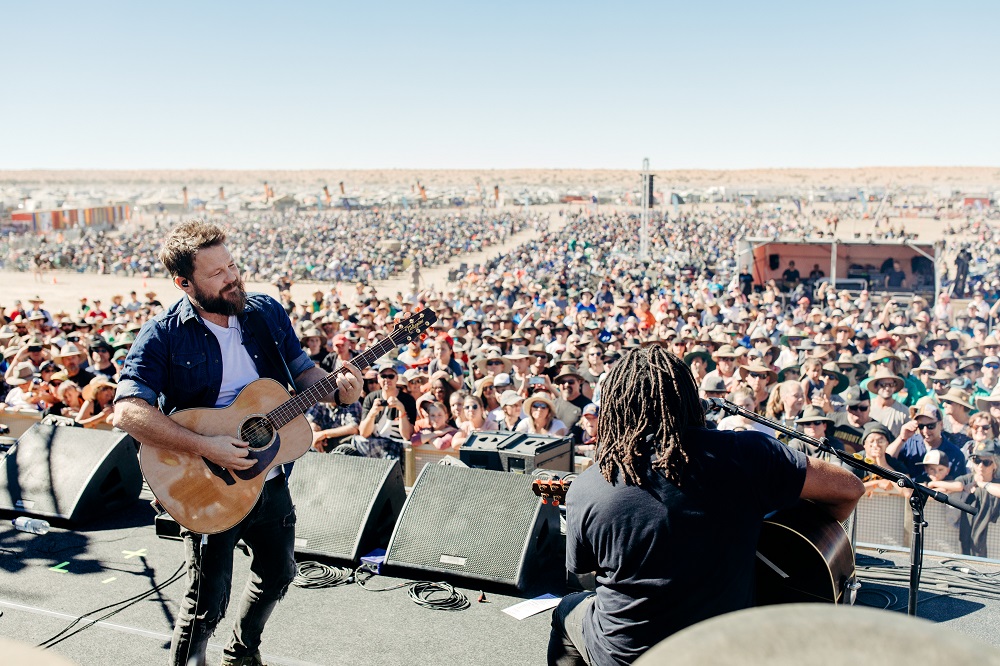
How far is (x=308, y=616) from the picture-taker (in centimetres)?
426

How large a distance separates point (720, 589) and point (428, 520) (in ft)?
8.81

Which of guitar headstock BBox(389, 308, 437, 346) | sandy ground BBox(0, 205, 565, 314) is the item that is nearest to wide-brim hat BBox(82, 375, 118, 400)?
guitar headstock BBox(389, 308, 437, 346)

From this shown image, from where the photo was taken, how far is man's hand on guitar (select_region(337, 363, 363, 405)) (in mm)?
3328

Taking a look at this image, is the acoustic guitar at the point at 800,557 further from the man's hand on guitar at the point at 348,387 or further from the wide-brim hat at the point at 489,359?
the wide-brim hat at the point at 489,359

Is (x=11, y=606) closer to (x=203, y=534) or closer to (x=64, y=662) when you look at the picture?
(x=203, y=534)

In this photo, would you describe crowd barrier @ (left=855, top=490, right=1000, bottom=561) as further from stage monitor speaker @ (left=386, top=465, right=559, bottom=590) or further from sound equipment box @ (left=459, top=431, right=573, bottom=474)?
stage monitor speaker @ (left=386, top=465, right=559, bottom=590)

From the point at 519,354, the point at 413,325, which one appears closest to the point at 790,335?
the point at 519,354

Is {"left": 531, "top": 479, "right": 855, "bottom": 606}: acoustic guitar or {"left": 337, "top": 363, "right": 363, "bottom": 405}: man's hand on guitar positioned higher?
{"left": 337, "top": 363, "right": 363, "bottom": 405}: man's hand on guitar

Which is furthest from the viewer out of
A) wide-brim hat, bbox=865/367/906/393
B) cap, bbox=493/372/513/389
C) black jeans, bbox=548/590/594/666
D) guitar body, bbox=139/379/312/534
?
cap, bbox=493/372/513/389

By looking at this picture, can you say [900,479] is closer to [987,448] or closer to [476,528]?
[476,528]

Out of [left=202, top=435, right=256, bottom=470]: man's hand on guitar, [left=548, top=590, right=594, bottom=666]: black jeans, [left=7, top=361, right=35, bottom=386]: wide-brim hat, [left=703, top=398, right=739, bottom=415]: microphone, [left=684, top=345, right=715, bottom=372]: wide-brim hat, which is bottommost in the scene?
[left=7, top=361, right=35, bottom=386]: wide-brim hat

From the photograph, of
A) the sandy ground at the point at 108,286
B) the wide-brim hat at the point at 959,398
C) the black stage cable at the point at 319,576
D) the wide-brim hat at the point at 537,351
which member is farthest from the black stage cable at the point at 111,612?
the sandy ground at the point at 108,286

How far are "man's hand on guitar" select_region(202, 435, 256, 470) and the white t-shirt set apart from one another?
0.17 m

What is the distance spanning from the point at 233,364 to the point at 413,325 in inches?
36.6
